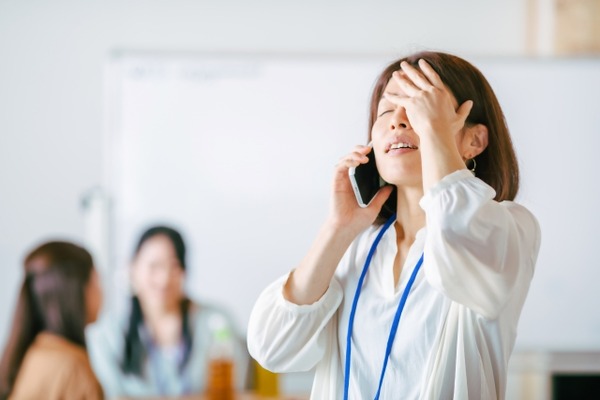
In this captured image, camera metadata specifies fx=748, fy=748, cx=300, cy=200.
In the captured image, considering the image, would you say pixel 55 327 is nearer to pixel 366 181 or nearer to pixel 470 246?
pixel 366 181

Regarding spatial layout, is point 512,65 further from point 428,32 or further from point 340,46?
→ point 340,46

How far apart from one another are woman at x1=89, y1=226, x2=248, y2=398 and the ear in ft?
6.47

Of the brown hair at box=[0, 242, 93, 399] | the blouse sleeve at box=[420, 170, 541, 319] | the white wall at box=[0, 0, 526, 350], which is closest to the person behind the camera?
the blouse sleeve at box=[420, 170, 541, 319]

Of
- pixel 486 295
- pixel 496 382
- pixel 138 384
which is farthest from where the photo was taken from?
pixel 138 384

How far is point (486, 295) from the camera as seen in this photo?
3.17 ft

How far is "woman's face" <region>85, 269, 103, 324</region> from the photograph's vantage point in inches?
118

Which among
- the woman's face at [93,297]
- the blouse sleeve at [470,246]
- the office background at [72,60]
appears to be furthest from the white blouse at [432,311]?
the office background at [72,60]

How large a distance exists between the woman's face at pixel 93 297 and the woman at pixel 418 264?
6.47 ft

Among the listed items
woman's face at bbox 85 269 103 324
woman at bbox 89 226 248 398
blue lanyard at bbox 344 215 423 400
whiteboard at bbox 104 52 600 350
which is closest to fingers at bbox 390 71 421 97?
blue lanyard at bbox 344 215 423 400

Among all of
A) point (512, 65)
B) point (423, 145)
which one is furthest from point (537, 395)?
point (423, 145)

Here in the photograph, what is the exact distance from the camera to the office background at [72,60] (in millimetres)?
3283

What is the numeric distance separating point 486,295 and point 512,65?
2.25 m

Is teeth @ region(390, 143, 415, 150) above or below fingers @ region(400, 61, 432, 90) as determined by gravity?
below

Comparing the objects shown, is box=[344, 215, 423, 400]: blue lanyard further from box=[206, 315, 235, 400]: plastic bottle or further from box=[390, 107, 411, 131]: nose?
box=[206, 315, 235, 400]: plastic bottle
